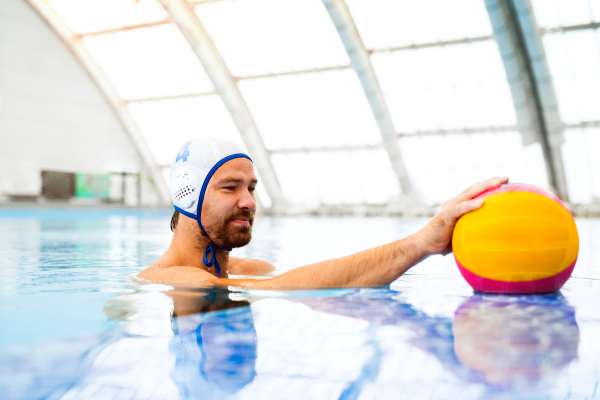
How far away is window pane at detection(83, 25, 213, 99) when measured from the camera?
2466 cm

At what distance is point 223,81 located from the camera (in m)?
23.5

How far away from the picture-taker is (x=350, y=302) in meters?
2.73

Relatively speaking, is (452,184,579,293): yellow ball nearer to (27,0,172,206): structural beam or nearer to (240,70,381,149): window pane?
(240,70,381,149): window pane

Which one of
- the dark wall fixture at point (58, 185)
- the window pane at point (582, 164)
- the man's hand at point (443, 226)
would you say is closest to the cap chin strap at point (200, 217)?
the man's hand at point (443, 226)

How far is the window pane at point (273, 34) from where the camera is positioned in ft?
68.9

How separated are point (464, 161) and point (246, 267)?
758 inches

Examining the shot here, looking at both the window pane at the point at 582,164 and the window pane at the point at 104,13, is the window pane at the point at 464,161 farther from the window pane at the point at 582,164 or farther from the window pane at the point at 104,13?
the window pane at the point at 104,13

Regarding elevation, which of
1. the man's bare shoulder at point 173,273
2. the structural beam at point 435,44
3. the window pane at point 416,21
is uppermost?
the window pane at point 416,21

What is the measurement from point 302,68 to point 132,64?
9.14 metres

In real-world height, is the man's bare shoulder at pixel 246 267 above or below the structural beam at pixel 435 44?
below

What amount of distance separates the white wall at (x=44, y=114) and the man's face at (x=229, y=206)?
989 inches

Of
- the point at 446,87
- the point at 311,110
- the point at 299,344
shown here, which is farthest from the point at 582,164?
the point at 299,344

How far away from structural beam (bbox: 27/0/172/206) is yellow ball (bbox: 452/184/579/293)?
28302 mm

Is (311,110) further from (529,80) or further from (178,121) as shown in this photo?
(529,80)
